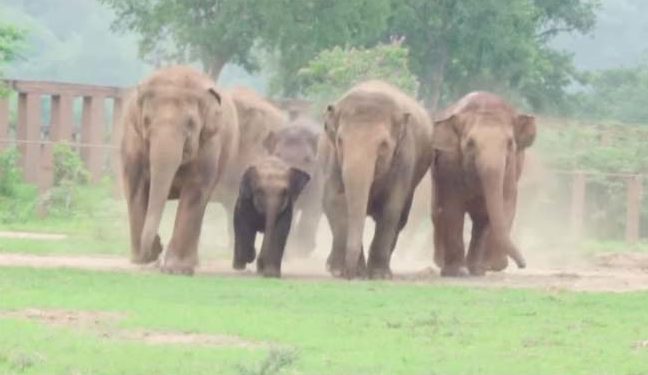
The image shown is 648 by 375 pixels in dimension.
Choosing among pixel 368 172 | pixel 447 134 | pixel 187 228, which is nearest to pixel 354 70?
pixel 447 134

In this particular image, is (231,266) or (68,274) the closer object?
(68,274)

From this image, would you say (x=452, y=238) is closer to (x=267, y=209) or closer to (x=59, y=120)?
(x=267, y=209)

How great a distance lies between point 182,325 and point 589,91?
65320 millimetres

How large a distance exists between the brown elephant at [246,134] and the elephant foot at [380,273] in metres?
4.10

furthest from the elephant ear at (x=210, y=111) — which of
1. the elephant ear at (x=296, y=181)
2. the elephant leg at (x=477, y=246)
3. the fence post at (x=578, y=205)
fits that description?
the fence post at (x=578, y=205)

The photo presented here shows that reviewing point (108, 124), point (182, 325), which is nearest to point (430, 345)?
point (182, 325)

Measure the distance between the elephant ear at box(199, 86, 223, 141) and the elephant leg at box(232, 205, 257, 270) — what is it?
47.4 inches

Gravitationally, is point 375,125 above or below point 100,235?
above

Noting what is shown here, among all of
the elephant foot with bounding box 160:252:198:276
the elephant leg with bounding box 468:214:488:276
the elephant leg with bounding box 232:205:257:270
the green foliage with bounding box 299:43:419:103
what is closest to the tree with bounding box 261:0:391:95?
the green foliage with bounding box 299:43:419:103

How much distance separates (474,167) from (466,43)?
125ft

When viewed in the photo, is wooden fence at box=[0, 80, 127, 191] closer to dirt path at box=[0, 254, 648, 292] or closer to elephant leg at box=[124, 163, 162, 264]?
dirt path at box=[0, 254, 648, 292]

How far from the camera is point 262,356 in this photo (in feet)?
49.0

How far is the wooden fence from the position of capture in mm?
43688

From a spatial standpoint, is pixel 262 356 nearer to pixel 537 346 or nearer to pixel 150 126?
pixel 537 346
